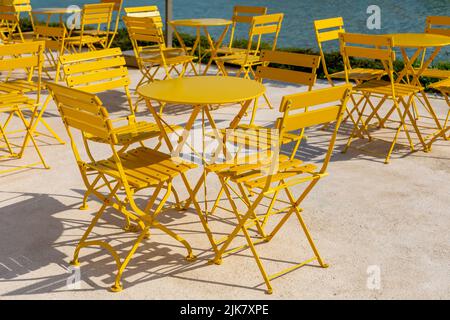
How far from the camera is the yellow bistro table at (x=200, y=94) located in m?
3.64

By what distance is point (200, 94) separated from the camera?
12.4 ft

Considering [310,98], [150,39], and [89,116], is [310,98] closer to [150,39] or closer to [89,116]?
[89,116]

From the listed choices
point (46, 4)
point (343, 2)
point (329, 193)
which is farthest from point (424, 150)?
point (46, 4)

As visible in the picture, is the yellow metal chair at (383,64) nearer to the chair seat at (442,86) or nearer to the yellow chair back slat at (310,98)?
the chair seat at (442,86)

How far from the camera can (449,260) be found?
3.71 m

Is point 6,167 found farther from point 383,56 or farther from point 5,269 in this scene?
point 383,56

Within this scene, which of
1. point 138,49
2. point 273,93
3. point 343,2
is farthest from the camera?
point 343,2

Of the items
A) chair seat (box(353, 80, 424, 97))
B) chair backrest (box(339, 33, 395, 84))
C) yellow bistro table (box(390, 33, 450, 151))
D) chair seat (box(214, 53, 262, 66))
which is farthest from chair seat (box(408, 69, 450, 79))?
chair seat (box(214, 53, 262, 66))

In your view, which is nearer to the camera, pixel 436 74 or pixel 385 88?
pixel 385 88

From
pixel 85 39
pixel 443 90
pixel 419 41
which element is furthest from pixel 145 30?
pixel 443 90

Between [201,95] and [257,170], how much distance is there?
0.57m

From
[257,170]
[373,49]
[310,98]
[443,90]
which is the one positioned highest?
[310,98]

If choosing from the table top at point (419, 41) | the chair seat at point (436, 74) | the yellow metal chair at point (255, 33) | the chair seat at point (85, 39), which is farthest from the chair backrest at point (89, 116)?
the chair seat at point (85, 39)

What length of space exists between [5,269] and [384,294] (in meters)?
2.11
